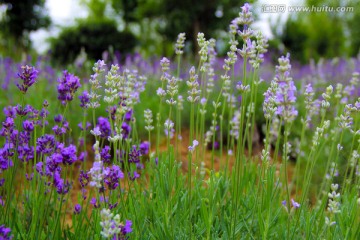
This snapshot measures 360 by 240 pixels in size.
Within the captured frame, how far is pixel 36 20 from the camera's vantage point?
1517 cm

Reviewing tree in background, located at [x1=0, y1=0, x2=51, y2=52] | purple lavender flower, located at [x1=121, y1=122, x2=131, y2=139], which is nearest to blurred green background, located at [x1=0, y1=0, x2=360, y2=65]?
tree in background, located at [x1=0, y1=0, x2=51, y2=52]

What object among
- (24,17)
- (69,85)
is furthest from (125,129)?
(24,17)

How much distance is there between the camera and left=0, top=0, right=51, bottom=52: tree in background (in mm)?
14789

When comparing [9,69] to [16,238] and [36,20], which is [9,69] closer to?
[16,238]

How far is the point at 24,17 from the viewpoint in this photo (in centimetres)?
1487

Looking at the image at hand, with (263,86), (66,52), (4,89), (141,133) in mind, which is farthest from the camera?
(66,52)

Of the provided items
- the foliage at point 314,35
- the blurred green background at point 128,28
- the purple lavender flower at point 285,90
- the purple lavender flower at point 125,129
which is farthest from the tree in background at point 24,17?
the purple lavender flower at point 285,90

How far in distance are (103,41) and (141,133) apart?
9.70m

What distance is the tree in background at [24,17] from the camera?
14.8 metres

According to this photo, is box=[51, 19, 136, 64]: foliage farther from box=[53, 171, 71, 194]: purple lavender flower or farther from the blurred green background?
box=[53, 171, 71, 194]: purple lavender flower

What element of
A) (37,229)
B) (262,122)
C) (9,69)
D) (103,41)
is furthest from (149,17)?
(37,229)

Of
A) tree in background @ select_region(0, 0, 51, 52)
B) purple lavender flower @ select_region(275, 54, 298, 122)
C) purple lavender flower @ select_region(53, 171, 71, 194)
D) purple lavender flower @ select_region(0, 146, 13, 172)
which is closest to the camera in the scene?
purple lavender flower @ select_region(275, 54, 298, 122)

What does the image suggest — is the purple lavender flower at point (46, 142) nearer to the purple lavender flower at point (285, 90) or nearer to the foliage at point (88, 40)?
the purple lavender flower at point (285, 90)

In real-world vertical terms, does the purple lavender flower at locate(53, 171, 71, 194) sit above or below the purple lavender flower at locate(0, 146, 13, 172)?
below
